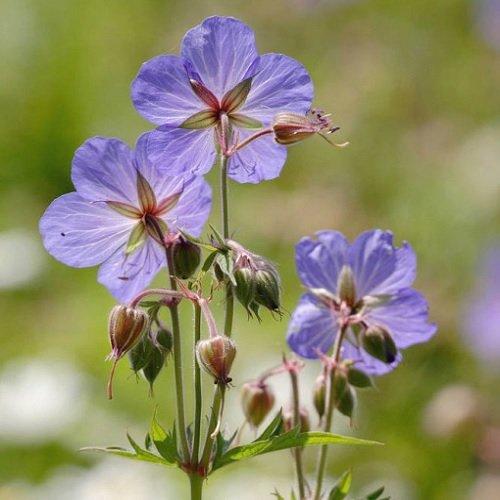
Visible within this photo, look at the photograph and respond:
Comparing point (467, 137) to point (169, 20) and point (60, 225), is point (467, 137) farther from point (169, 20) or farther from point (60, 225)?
point (60, 225)

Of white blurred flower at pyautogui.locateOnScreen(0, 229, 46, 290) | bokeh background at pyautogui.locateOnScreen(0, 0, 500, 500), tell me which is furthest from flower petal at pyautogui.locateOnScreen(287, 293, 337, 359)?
white blurred flower at pyautogui.locateOnScreen(0, 229, 46, 290)

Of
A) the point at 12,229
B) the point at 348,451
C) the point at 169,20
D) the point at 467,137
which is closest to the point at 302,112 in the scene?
the point at 348,451

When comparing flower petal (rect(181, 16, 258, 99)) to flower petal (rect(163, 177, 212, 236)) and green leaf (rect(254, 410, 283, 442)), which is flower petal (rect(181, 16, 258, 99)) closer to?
flower petal (rect(163, 177, 212, 236))

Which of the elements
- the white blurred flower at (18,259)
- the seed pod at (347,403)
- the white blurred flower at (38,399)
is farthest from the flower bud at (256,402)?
the white blurred flower at (18,259)

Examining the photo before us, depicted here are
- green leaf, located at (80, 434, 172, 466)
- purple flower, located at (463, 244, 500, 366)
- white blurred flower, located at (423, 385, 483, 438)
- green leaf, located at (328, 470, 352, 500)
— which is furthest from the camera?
purple flower, located at (463, 244, 500, 366)

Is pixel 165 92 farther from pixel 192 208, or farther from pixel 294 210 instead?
pixel 294 210
